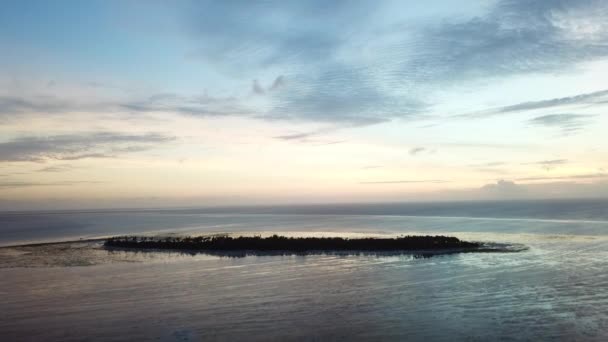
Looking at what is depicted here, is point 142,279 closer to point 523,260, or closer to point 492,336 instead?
point 492,336

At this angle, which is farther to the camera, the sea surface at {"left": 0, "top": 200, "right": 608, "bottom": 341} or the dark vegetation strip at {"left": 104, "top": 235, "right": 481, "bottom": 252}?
the dark vegetation strip at {"left": 104, "top": 235, "right": 481, "bottom": 252}

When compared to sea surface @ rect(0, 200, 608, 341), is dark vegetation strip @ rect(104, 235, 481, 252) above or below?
above

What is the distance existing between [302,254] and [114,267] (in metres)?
15.3

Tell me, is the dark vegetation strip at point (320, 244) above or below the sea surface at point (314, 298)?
above

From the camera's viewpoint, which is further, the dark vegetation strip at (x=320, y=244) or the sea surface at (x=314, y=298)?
the dark vegetation strip at (x=320, y=244)

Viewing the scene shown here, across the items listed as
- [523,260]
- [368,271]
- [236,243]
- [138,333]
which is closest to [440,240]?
[523,260]

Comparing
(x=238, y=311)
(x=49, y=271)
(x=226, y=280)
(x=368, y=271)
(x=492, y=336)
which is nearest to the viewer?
(x=492, y=336)

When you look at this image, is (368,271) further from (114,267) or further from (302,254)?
(114,267)

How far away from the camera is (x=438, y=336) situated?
51.7 feet

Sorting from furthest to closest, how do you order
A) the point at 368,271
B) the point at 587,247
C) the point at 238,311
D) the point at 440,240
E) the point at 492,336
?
the point at 440,240 < the point at 587,247 < the point at 368,271 < the point at 238,311 < the point at 492,336

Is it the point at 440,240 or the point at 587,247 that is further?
the point at 440,240

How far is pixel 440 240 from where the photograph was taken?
43.7 m

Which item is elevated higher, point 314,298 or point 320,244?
A: point 320,244

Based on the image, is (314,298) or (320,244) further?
(320,244)
